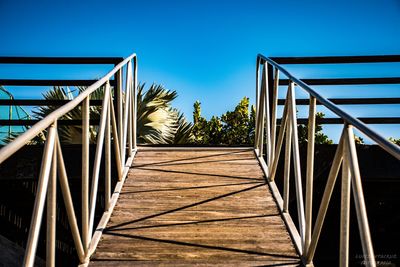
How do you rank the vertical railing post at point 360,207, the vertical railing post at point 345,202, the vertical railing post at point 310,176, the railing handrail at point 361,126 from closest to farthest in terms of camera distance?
1. the railing handrail at point 361,126
2. the vertical railing post at point 360,207
3. the vertical railing post at point 345,202
4. the vertical railing post at point 310,176

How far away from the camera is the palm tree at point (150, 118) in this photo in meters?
8.73

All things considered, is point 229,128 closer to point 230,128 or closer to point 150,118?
point 230,128

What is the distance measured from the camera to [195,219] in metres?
3.68

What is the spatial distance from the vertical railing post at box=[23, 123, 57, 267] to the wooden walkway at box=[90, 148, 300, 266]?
3.66 feet

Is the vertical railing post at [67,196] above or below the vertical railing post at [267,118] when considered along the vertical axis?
below

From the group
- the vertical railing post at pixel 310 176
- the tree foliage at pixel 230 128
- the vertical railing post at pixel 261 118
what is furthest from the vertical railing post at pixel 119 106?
the tree foliage at pixel 230 128

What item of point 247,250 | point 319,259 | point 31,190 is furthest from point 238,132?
point 247,250

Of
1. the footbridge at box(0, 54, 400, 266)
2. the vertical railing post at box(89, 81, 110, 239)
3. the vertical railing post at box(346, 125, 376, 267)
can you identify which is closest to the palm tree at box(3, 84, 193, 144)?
the footbridge at box(0, 54, 400, 266)

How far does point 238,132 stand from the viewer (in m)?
18.8

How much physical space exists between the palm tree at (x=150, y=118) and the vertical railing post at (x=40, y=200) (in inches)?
258

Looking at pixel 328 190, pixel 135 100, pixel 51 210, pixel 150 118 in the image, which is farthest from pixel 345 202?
pixel 150 118

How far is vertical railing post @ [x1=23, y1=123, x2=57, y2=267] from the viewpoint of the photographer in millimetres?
1841

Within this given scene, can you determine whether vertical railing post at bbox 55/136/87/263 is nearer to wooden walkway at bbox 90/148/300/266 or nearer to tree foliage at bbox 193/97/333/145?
wooden walkway at bbox 90/148/300/266

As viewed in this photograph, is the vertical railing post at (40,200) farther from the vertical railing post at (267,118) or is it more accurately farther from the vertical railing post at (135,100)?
the vertical railing post at (135,100)
